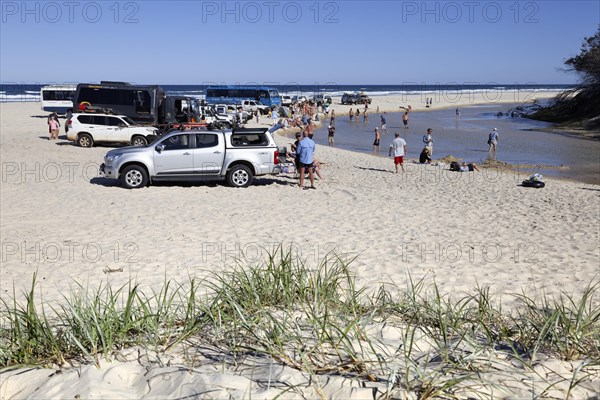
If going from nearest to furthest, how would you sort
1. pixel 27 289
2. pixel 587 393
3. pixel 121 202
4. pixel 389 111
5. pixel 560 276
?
pixel 587 393 → pixel 27 289 → pixel 560 276 → pixel 121 202 → pixel 389 111

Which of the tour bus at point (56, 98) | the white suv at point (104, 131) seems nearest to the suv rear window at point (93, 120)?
the white suv at point (104, 131)

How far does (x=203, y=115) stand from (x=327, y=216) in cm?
2232

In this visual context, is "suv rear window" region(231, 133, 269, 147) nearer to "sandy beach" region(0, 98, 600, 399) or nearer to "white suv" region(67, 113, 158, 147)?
"sandy beach" region(0, 98, 600, 399)

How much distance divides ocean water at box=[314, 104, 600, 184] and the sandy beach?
7435mm

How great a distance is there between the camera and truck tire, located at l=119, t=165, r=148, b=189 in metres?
15.3

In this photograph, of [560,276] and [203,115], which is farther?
[203,115]

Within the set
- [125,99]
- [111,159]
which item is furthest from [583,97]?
[111,159]

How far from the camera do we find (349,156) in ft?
82.4

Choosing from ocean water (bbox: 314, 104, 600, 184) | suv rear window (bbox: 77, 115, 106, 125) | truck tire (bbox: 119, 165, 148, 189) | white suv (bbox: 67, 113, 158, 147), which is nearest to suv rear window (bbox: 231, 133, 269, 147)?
truck tire (bbox: 119, 165, 148, 189)

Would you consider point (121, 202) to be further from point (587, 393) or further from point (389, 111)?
point (389, 111)

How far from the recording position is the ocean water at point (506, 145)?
2519 cm

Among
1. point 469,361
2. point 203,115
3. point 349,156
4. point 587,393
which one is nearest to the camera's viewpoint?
point 587,393

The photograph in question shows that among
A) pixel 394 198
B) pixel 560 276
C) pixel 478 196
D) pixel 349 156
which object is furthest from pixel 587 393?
pixel 349 156

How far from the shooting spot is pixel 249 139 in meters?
15.9
